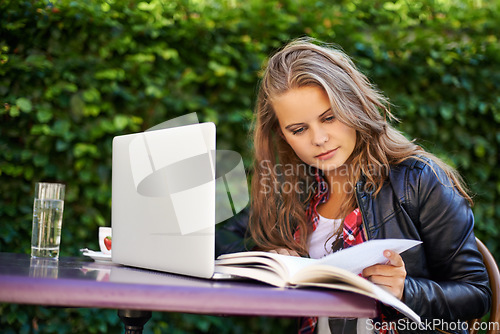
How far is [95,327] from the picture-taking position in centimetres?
226

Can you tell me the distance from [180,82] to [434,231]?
1.50m

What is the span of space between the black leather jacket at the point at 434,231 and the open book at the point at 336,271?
270 millimetres

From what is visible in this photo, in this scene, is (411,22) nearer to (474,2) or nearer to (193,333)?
(474,2)

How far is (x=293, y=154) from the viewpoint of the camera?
183cm

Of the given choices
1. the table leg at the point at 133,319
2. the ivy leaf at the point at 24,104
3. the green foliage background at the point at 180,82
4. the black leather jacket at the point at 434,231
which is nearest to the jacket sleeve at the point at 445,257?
the black leather jacket at the point at 434,231

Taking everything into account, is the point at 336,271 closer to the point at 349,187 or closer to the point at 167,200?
the point at 167,200

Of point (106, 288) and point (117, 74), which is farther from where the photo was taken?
point (117, 74)

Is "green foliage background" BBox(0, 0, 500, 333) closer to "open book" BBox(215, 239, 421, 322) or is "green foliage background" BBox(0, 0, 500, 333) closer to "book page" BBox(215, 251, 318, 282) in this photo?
"book page" BBox(215, 251, 318, 282)

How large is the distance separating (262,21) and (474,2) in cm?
137

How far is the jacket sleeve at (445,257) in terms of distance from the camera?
3.46 feet

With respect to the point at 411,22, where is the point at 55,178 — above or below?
below

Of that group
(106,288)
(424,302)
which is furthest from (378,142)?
(106,288)

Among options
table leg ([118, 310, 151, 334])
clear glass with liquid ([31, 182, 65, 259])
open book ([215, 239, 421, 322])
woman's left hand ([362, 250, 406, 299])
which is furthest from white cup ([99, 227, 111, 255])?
woman's left hand ([362, 250, 406, 299])

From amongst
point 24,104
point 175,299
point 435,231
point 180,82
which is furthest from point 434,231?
point 24,104
